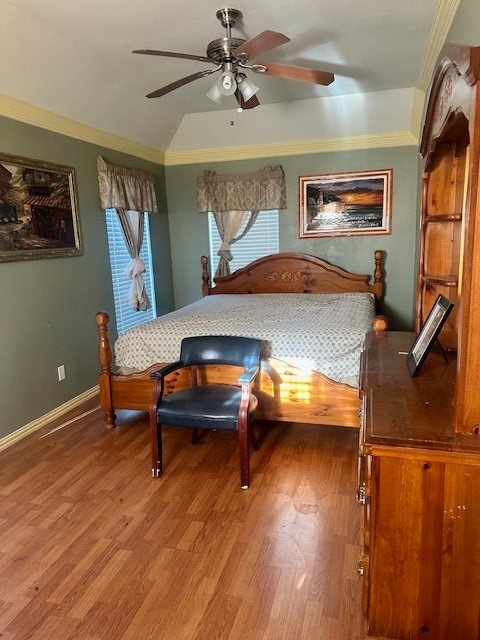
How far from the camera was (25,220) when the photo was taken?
3225 mm

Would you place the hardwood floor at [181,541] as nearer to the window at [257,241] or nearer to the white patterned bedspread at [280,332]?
the white patterned bedspread at [280,332]

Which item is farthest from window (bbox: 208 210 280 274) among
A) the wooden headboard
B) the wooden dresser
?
the wooden dresser

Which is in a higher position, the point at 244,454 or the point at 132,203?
the point at 132,203

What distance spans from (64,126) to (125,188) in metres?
0.83

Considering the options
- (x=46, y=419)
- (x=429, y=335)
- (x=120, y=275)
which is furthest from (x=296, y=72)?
(x=46, y=419)

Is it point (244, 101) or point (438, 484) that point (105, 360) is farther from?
point (438, 484)

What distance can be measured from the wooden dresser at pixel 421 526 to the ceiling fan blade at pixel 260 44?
6.32ft

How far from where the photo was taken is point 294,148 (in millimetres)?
A: 4852

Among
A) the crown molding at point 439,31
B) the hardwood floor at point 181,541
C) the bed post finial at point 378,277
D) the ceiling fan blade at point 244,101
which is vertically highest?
the crown molding at point 439,31

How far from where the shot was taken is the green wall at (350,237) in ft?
15.2

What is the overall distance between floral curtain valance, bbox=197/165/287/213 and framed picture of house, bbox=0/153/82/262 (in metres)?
1.80

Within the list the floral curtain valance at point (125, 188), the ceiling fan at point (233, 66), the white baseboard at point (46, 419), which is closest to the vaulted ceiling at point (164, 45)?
the ceiling fan at point (233, 66)

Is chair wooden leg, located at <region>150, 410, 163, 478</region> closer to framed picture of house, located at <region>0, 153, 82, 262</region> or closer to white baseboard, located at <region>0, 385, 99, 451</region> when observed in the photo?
white baseboard, located at <region>0, 385, 99, 451</region>

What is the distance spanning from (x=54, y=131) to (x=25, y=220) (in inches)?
33.5
